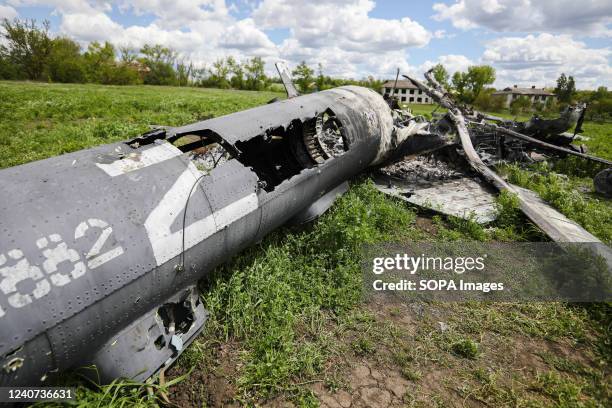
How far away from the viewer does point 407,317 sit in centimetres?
523

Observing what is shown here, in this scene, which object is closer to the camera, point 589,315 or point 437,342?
point 437,342

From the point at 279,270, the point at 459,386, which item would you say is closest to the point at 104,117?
the point at 279,270

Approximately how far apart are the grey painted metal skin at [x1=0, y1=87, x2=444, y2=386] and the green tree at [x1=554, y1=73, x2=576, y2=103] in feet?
262

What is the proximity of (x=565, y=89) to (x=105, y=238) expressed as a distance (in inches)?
3421

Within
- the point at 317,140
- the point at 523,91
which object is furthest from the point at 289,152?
the point at 523,91

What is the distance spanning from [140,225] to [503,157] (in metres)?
13.7

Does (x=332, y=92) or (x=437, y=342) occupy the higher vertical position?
(x=332, y=92)

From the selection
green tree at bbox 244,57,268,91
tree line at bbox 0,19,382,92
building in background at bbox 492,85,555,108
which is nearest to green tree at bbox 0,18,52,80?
tree line at bbox 0,19,382,92

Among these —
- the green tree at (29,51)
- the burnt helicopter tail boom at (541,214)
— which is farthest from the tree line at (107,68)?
the burnt helicopter tail boom at (541,214)

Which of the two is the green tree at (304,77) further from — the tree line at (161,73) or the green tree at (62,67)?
the green tree at (62,67)

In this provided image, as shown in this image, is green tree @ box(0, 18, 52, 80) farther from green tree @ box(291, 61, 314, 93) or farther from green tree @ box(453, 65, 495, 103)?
green tree @ box(453, 65, 495, 103)

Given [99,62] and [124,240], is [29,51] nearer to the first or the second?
[99,62]

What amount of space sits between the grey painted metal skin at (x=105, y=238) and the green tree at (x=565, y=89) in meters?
79.7

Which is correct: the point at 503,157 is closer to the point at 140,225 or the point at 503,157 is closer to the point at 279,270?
the point at 279,270
